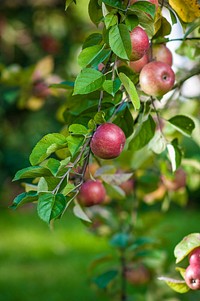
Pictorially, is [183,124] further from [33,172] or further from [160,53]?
[33,172]

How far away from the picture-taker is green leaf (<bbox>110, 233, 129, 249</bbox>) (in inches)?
63.1

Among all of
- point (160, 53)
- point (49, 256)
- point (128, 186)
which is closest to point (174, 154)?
point (160, 53)

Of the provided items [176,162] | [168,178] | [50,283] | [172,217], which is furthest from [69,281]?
[172,217]

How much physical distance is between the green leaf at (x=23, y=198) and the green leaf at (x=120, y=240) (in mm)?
849

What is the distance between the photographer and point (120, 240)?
162cm

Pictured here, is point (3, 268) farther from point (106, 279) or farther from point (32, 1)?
point (106, 279)

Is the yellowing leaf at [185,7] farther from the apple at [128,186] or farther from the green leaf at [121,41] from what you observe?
the apple at [128,186]

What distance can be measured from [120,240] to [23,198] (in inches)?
35.7

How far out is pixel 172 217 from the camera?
6.32 metres

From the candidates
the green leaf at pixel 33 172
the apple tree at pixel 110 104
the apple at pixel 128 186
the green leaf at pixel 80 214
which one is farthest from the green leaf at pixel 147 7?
the apple at pixel 128 186

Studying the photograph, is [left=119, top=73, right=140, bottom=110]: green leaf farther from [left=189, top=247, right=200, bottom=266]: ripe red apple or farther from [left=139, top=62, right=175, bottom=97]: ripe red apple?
[left=189, top=247, right=200, bottom=266]: ripe red apple

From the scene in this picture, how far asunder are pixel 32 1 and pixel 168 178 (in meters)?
2.29

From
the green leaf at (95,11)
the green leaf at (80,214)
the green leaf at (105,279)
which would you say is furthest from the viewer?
the green leaf at (105,279)

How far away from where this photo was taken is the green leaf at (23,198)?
0.74 metres
